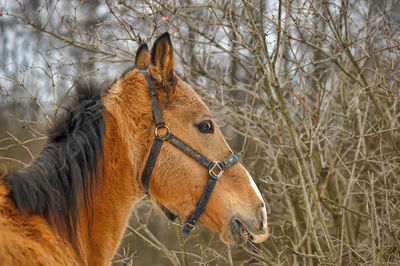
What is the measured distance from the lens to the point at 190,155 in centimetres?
265

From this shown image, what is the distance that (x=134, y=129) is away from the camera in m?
2.55

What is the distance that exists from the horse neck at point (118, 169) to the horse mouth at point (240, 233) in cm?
65

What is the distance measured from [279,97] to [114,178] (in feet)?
6.99

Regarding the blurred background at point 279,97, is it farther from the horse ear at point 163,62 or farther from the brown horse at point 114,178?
the horse ear at point 163,62

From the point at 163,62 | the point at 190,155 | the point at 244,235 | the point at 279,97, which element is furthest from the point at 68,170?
the point at 279,97

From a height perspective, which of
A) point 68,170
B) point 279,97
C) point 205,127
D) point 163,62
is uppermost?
point 163,62

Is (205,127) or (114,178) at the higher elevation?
(205,127)

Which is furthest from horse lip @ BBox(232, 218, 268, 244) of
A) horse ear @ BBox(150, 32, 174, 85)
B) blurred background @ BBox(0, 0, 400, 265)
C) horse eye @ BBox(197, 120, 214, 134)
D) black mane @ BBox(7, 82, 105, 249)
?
horse ear @ BBox(150, 32, 174, 85)

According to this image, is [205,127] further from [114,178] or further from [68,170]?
[68,170]

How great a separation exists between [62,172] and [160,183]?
2.16 feet

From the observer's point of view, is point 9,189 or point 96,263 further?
point 96,263

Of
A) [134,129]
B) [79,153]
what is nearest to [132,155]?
[134,129]

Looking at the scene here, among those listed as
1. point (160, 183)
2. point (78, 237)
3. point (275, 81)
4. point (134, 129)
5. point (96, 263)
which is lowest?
point (96, 263)

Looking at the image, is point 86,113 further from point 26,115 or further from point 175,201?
point 26,115
